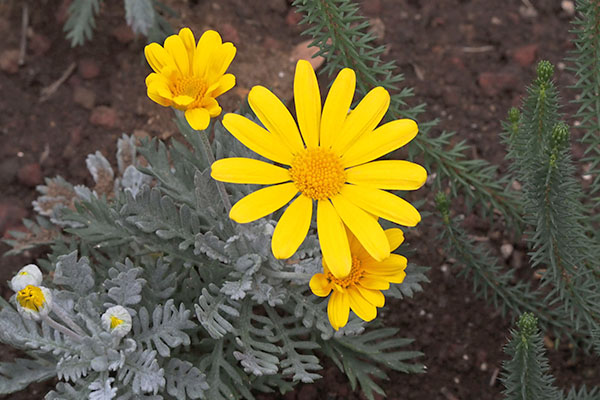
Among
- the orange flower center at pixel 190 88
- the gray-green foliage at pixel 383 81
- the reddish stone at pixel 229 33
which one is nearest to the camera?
the orange flower center at pixel 190 88

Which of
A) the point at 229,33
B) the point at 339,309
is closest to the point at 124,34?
the point at 229,33

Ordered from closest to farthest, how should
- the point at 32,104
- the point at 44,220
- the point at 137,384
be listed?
the point at 137,384 < the point at 44,220 < the point at 32,104

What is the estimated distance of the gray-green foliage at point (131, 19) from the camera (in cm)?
347

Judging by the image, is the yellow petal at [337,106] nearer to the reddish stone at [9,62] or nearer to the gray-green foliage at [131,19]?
the gray-green foliage at [131,19]

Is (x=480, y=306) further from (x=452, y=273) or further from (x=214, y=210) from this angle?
(x=214, y=210)

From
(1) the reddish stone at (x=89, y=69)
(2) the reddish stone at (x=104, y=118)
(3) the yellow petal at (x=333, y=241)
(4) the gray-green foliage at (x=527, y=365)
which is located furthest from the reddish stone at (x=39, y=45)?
(4) the gray-green foliage at (x=527, y=365)

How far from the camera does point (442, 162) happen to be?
3045mm

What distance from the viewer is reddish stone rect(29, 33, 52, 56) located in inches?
156

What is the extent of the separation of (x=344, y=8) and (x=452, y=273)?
1459mm

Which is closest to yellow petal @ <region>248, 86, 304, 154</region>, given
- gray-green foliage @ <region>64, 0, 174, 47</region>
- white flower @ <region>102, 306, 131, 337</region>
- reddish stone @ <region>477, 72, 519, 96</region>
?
white flower @ <region>102, 306, 131, 337</region>

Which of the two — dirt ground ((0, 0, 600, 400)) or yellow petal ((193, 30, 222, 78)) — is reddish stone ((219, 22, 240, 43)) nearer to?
dirt ground ((0, 0, 600, 400))

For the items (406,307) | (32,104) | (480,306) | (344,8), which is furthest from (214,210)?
(32,104)

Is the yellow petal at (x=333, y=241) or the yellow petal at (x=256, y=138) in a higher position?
the yellow petal at (x=256, y=138)

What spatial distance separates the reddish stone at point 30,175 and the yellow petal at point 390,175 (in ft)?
6.82
